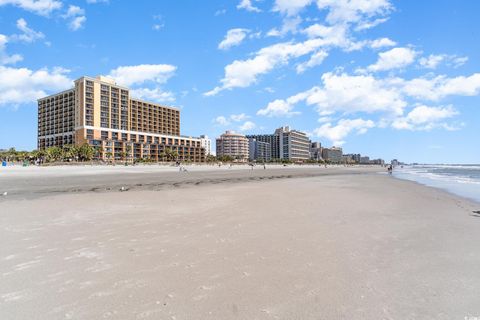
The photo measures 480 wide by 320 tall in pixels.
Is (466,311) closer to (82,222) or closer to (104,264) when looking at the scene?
(104,264)

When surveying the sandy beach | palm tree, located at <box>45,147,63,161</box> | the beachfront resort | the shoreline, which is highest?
the beachfront resort

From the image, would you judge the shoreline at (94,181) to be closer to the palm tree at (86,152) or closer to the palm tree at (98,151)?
the palm tree at (86,152)

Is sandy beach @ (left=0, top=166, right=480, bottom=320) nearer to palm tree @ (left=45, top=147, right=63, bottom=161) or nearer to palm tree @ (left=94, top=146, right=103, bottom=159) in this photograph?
palm tree @ (left=45, top=147, right=63, bottom=161)

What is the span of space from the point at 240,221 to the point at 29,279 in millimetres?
5664

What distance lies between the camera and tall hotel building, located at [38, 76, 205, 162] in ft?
422

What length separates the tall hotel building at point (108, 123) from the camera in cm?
12850

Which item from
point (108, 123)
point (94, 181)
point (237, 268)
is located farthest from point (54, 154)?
point (237, 268)

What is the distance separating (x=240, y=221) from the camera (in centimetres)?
895

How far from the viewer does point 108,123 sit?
137 meters

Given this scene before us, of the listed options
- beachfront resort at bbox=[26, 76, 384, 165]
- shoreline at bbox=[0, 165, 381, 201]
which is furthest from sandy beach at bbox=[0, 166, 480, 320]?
beachfront resort at bbox=[26, 76, 384, 165]

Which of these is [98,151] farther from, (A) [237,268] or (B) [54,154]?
(A) [237,268]

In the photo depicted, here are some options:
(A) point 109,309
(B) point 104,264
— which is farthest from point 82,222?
(A) point 109,309

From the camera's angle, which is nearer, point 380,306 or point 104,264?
point 380,306

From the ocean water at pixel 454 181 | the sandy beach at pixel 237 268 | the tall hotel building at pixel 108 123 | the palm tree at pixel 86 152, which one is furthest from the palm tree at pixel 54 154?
the sandy beach at pixel 237 268
